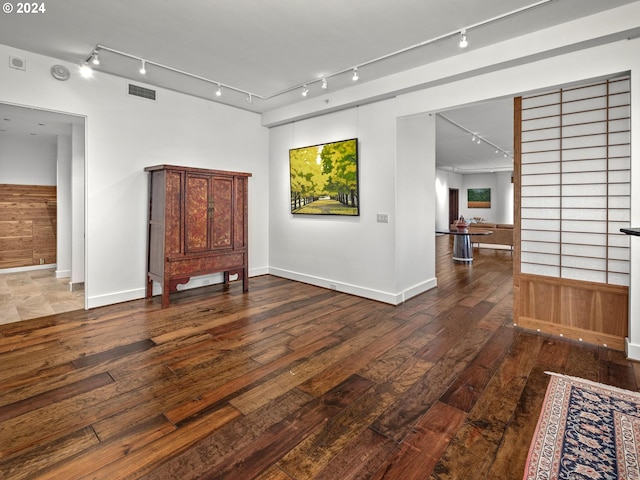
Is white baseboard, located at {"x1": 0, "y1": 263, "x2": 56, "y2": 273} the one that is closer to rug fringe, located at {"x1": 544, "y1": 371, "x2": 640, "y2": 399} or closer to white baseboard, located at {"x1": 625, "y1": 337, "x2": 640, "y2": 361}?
rug fringe, located at {"x1": 544, "y1": 371, "x2": 640, "y2": 399}

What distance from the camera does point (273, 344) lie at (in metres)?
3.10

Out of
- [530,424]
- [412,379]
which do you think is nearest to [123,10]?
[412,379]

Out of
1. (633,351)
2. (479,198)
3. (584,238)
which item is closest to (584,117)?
(584,238)

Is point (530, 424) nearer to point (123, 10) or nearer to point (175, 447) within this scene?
point (175, 447)

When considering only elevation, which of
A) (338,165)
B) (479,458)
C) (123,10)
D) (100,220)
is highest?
(123,10)

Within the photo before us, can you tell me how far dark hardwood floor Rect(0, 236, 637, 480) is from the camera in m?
1.68

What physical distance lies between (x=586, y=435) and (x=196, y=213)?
4.26 m

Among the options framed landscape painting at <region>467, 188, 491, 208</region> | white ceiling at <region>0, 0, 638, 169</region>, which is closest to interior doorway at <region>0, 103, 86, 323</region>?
white ceiling at <region>0, 0, 638, 169</region>

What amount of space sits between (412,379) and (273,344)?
4.14 feet

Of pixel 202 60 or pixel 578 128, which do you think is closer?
pixel 578 128

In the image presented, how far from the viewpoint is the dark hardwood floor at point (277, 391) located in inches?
66.2

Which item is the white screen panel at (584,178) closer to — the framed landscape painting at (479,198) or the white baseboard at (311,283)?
the white baseboard at (311,283)

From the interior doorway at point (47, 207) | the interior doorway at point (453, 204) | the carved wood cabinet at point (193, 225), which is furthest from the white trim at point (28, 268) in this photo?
the interior doorway at point (453, 204)

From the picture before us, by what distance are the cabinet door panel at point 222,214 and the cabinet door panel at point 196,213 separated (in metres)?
0.11
